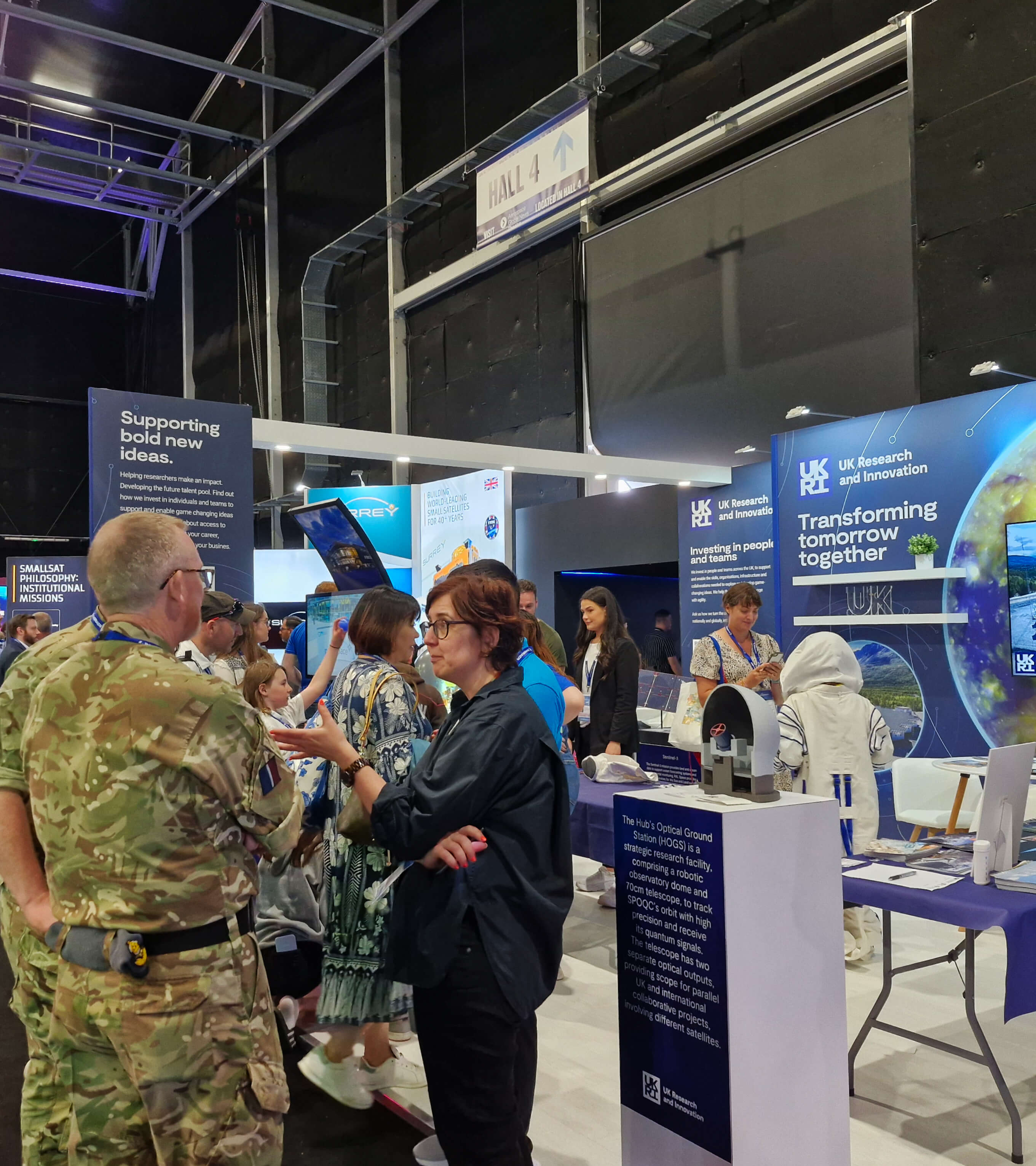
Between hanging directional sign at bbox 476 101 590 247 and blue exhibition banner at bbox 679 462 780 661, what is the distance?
A: 3117mm

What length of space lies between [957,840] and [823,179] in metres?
5.34

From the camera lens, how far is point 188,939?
149 cm

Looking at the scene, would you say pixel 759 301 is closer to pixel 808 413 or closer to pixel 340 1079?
pixel 808 413

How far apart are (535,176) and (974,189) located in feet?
15.7

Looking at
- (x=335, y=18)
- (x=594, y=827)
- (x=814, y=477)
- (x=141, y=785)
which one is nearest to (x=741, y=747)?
(x=141, y=785)

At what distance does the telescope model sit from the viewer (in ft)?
6.80

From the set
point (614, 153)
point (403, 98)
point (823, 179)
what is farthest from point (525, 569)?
point (403, 98)

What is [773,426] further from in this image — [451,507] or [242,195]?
[242,195]

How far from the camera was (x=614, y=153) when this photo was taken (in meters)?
8.73

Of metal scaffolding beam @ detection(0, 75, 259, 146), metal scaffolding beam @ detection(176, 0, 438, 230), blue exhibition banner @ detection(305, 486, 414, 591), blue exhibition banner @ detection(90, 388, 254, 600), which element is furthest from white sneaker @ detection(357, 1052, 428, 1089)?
metal scaffolding beam @ detection(0, 75, 259, 146)

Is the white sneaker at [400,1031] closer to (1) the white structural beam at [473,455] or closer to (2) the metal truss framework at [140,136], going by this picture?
(1) the white structural beam at [473,455]

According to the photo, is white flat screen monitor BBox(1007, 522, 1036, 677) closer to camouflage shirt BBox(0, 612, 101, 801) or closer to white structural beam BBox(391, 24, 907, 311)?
white structural beam BBox(391, 24, 907, 311)

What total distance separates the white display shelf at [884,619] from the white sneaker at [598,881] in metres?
1.82

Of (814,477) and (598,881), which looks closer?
(598,881)
